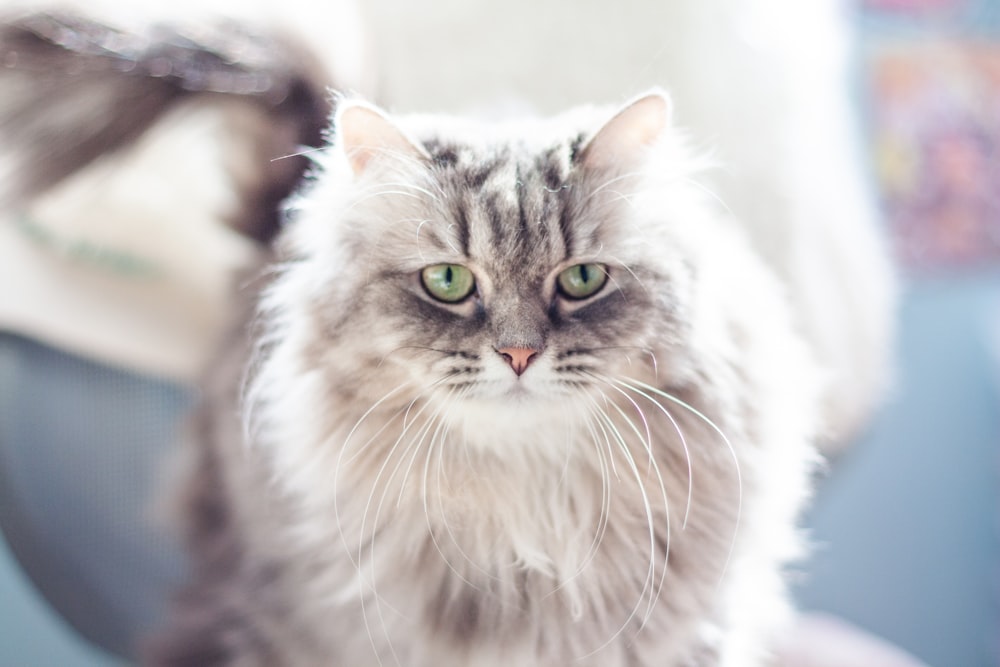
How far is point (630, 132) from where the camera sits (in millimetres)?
809

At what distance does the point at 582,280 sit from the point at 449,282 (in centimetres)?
13

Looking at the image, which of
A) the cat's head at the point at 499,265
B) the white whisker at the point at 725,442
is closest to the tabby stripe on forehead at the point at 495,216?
the cat's head at the point at 499,265

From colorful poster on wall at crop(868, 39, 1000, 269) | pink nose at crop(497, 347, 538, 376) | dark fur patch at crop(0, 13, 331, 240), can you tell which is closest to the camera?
pink nose at crop(497, 347, 538, 376)

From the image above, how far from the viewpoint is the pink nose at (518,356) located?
74 centimetres

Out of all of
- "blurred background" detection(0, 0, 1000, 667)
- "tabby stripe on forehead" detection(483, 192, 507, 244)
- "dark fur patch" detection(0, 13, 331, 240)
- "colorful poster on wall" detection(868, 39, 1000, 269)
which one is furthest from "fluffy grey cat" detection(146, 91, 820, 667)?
"colorful poster on wall" detection(868, 39, 1000, 269)

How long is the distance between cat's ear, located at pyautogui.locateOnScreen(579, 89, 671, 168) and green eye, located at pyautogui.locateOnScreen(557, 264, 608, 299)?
0.10 metres

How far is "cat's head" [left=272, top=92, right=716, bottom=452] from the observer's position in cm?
76

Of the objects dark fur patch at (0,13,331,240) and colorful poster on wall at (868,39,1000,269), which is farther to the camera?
colorful poster on wall at (868,39,1000,269)

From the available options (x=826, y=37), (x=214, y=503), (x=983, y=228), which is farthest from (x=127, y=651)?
(x=983, y=228)

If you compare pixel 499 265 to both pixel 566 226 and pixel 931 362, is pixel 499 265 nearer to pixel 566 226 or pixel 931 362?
pixel 566 226

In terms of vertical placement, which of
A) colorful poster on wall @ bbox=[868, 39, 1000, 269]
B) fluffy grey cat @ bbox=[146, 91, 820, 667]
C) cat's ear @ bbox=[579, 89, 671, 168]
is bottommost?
fluffy grey cat @ bbox=[146, 91, 820, 667]

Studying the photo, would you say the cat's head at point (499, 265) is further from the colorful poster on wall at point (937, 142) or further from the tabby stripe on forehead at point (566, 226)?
the colorful poster on wall at point (937, 142)

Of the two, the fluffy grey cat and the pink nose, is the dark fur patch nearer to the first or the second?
the fluffy grey cat

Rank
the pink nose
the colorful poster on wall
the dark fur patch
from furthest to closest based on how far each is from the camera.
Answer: the colorful poster on wall < the dark fur patch < the pink nose
